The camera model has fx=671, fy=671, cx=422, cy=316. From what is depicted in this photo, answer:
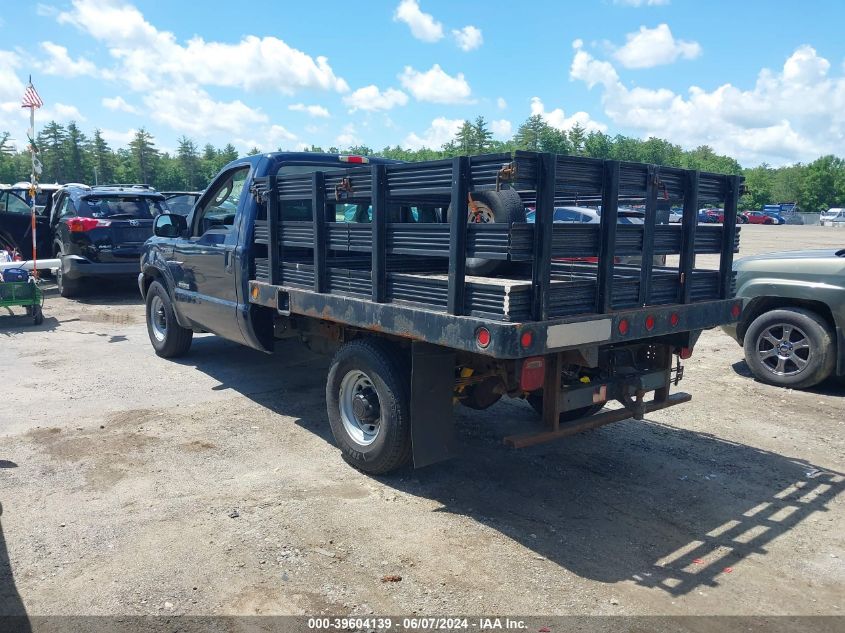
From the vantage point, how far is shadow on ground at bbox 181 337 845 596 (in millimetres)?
3662

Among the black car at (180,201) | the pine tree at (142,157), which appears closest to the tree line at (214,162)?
the pine tree at (142,157)

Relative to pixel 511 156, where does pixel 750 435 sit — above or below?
below

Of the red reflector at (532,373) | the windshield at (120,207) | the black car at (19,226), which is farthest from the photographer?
the black car at (19,226)

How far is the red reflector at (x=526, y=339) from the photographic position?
131 inches

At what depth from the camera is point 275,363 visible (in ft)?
A: 25.5

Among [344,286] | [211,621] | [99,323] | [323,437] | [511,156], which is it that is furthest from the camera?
[99,323]

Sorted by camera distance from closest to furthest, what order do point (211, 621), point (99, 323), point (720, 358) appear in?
point (211, 621), point (720, 358), point (99, 323)

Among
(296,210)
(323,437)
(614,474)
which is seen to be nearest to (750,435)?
(614,474)

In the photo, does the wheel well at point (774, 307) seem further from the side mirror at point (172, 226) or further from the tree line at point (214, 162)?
the tree line at point (214, 162)

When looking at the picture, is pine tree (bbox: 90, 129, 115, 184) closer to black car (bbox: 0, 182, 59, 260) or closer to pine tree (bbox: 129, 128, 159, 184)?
pine tree (bbox: 129, 128, 159, 184)

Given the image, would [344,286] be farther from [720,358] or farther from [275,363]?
[720,358]

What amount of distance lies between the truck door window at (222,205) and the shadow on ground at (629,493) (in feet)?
5.94

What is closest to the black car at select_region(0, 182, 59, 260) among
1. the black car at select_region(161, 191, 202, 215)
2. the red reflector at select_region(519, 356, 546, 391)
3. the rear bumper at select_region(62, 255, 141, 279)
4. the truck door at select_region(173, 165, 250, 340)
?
the rear bumper at select_region(62, 255, 141, 279)

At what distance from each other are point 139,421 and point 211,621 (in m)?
3.13
